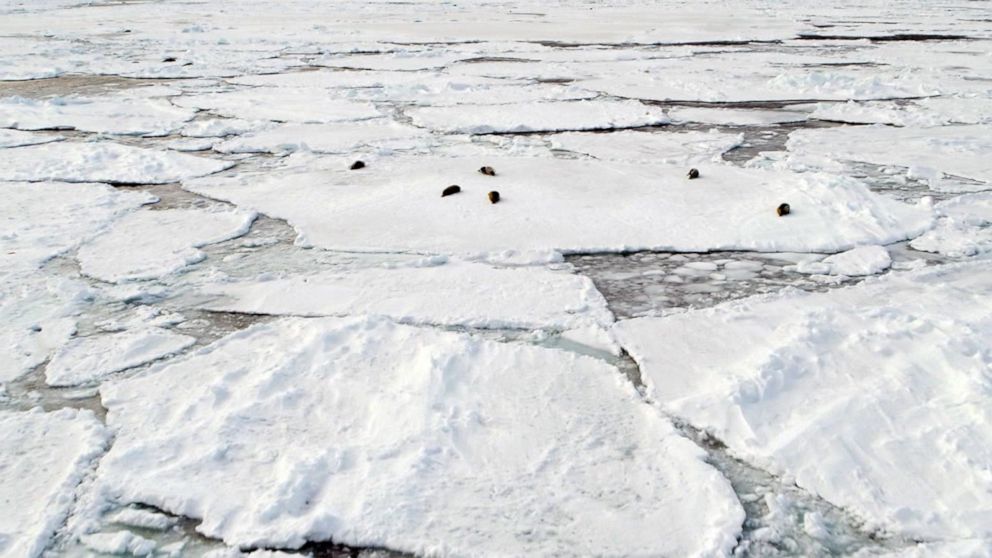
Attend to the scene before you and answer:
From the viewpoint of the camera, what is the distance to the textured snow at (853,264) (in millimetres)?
3033

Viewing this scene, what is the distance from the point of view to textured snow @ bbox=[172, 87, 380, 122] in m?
6.09

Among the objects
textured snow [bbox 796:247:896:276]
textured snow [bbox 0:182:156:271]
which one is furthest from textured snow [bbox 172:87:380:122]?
textured snow [bbox 796:247:896:276]

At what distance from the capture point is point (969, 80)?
766 centimetres

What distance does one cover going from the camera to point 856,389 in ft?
6.98

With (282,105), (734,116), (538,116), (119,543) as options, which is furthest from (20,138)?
(734,116)

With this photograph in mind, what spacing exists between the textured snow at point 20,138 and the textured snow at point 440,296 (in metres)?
3.17

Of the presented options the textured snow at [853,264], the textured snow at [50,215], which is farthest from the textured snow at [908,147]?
the textured snow at [50,215]

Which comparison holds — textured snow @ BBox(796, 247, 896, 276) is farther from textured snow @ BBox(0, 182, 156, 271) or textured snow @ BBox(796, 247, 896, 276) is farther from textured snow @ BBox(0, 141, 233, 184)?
textured snow @ BBox(0, 141, 233, 184)

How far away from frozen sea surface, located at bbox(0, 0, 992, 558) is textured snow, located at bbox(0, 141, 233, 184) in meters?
0.03

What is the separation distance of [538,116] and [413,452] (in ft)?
14.3

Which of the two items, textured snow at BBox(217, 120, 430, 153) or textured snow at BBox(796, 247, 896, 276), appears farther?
textured snow at BBox(217, 120, 430, 153)

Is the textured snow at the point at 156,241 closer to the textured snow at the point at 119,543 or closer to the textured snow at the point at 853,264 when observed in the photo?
the textured snow at the point at 119,543

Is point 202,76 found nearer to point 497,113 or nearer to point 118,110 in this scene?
point 118,110

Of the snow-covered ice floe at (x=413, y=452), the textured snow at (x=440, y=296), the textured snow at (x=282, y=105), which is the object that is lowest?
the textured snow at (x=282, y=105)
